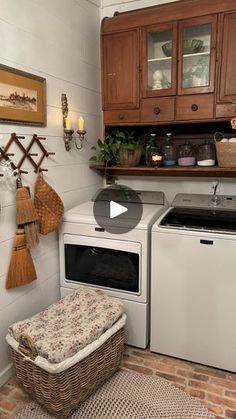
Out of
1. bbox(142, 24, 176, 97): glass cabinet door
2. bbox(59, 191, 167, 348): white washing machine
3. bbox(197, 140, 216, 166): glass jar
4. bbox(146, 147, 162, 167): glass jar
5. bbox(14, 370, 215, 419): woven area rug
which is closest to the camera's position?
bbox(14, 370, 215, 419): woven area rug

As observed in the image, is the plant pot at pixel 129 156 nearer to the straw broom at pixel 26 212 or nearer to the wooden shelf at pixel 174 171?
the wooden shelf at pixel 174 171

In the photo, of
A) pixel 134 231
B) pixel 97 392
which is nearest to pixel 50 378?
pixel 97 392

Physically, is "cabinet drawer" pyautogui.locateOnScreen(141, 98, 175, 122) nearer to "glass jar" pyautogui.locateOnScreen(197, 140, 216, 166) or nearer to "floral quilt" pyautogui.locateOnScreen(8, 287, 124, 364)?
"glass jar" pyautogui.locateOnScreen(197, 140, 216, 166)

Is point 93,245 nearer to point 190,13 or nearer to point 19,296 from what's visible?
point 19,296

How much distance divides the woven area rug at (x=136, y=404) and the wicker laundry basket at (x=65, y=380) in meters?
0.06

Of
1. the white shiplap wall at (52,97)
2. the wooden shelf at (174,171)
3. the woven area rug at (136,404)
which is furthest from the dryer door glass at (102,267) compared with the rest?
the wooden shelf at (174,171)

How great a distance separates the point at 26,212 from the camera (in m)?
1.66

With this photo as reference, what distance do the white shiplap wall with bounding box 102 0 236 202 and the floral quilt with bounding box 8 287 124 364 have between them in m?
1.02

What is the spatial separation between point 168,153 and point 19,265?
52.0 inches

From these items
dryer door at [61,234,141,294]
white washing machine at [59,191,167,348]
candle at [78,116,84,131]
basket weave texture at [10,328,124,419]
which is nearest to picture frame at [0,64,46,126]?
candle at [78,116,84,131]

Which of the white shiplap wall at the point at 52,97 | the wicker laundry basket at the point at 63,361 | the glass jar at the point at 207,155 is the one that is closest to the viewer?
the wicker laundry basket at the point at 63,361

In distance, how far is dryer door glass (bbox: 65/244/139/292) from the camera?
190 centimetres

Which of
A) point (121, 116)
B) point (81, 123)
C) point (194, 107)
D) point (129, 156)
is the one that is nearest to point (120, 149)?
point (129, 156)
